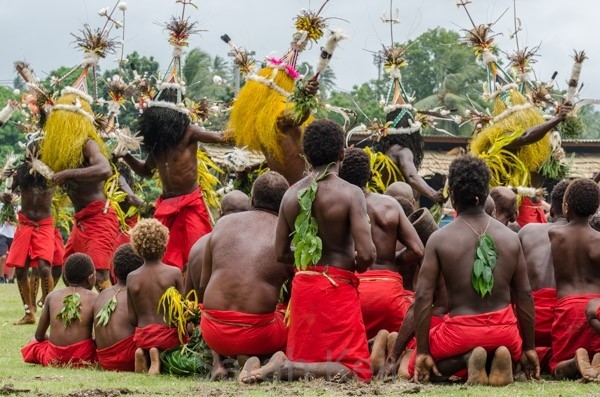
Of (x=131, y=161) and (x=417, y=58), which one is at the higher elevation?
(x=417, y=58)

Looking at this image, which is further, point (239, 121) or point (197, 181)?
point (197, 181)

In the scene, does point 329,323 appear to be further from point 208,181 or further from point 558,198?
point 208,181

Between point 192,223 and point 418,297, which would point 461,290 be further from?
point 192,223

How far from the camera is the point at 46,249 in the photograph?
12.5 meters

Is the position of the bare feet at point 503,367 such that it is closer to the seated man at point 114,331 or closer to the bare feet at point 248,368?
the bare feet at point 248,368

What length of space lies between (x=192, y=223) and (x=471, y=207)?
3.87 meters

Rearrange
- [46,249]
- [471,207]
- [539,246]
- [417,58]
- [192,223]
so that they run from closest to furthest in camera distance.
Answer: [471,207] < [539,246] < [192,223] < [46,249] < [417,58]

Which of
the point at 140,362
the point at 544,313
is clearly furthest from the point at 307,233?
the point at 140,362

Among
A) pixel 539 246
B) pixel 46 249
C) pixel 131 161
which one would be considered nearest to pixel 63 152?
pixel 131 161

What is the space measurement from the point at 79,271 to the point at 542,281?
3.60 m

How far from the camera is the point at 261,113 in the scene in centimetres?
913

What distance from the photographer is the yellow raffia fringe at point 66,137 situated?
10.7 meters

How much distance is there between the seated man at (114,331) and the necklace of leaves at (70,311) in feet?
0.53

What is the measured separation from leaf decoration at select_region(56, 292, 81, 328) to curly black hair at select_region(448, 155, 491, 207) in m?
3.24
